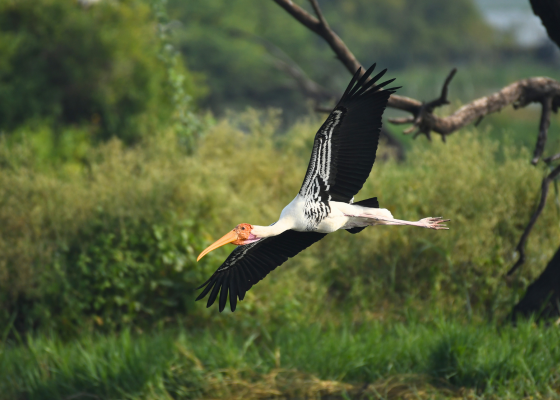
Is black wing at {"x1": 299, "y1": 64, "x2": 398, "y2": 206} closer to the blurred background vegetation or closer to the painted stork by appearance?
the painted stork

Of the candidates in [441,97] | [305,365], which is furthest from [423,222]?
[305,365]

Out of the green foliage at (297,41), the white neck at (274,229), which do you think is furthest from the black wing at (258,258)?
the green foliage at (297,41)

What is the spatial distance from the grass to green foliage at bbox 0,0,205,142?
4.44m

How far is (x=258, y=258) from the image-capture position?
10.9ft

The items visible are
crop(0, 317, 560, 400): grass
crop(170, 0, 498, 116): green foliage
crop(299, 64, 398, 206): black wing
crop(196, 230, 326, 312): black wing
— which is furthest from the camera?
crop(170, 0, 498, 116): green foliage

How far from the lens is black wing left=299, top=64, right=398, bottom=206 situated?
2.85m

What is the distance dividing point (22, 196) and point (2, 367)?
184 centimetres

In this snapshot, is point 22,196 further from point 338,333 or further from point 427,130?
point 427,130

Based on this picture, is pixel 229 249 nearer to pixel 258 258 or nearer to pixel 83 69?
pixel 258 258

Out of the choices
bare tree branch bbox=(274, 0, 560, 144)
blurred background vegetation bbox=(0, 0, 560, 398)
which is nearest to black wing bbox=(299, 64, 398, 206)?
bare tree branch bbox=(274, 0, 560, 144)

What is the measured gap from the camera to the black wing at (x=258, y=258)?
3252 millimetres

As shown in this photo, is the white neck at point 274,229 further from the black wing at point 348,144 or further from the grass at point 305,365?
the grass at point 305,365

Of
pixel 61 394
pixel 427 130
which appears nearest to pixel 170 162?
pixel 61 394

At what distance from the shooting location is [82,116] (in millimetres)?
9391
